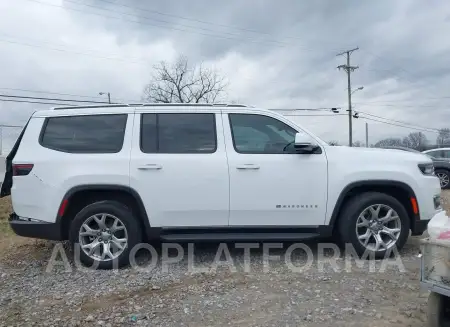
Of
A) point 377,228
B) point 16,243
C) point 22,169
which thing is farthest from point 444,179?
point 22,169

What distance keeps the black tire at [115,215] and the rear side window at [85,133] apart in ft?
2.18

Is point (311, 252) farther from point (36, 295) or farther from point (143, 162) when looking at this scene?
point (36, 295)

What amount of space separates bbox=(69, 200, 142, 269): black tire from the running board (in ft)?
1.15

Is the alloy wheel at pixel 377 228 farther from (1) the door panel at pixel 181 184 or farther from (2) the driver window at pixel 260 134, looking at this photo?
(1) the door panel at pixel 181 184

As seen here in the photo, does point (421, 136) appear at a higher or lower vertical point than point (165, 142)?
higher

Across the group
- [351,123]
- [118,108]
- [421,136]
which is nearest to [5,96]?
[118,108]

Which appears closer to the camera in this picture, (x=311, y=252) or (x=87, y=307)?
(x=87, y=307)

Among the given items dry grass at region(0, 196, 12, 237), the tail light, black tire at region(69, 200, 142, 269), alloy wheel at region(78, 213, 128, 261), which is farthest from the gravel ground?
dry grass at region(0, 196, 12, 237)

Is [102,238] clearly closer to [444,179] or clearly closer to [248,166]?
A: [248,166]

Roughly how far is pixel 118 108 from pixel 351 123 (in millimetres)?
37041

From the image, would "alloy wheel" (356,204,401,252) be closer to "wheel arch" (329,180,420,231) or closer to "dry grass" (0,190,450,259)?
"wheel arch" (329,180,420,231)

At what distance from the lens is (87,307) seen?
3.79m

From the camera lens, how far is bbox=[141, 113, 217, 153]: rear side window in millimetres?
4898

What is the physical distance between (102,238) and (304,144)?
101 inches
